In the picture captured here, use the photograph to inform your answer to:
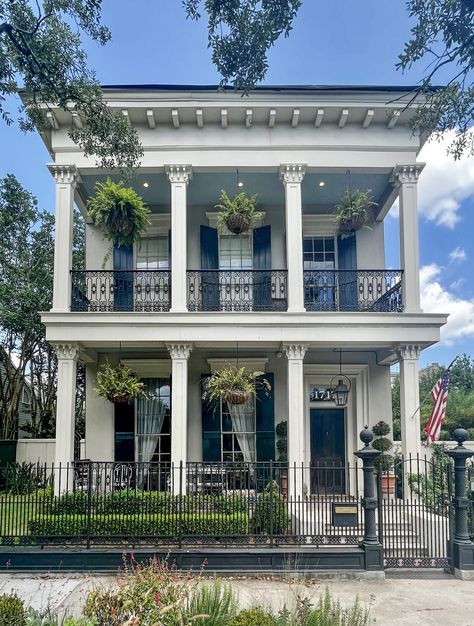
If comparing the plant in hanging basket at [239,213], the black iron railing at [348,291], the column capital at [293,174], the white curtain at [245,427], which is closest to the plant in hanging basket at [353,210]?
the column capital at [293,174]

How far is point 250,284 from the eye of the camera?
12.1 meters

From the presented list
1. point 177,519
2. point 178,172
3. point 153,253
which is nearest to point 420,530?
point 177,519

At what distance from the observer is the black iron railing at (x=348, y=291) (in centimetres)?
1243

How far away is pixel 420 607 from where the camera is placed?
6.64m

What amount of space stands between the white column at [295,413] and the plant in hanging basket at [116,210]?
4.15 m

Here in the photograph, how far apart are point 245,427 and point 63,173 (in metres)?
7.19

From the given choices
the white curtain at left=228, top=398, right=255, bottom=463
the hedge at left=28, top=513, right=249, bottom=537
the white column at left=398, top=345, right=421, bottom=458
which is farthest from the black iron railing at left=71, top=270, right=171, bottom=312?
the white column at left=398, top=345, right=421, bottom=458

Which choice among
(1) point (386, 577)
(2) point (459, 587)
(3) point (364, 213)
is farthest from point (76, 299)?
(2) point (459, 587)

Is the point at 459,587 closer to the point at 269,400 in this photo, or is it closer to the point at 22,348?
the point at 269,400

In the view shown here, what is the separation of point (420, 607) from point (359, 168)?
8626 mm

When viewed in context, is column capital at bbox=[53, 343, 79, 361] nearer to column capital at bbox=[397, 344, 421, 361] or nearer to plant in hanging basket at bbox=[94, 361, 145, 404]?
plant in hanging basket at bbox=[94, 361, 145, 404]

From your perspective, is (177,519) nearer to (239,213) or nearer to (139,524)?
(139,524)

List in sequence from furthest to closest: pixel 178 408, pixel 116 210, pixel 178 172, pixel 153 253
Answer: pixel 153 253 → pixel 178 172 → pixel 178 408 → pixel 116 210

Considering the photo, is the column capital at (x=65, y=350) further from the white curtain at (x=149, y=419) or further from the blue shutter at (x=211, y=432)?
the blue shutter at (x=211, y=432)
